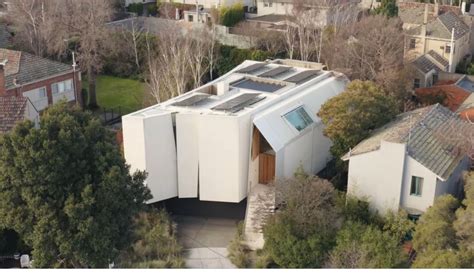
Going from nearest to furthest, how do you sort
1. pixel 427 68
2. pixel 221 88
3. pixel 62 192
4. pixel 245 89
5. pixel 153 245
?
pixel 62 192 < pixel 153 245 < pixel 221 88 < pixel 245 89 < pixel 427 68

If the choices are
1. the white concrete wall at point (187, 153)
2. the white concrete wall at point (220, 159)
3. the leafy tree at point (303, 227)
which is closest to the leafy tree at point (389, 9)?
the white concrete wall at point (220, 159)

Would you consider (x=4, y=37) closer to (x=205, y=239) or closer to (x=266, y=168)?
(x=266, y=168)

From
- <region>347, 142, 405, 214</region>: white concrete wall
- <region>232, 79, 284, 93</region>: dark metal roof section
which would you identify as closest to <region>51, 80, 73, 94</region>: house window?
<region>232, 79, 284, 93</region>: dark metal roof section

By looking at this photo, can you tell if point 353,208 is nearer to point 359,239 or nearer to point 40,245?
point 359,239

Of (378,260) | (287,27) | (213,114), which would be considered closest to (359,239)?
(378,260)

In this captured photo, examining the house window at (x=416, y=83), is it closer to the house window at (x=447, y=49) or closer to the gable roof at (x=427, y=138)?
the house window at (x=447, y=49)

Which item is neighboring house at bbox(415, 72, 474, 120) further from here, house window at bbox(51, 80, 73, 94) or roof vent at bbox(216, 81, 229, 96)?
house window at bbox(51, 80, 73, 94)

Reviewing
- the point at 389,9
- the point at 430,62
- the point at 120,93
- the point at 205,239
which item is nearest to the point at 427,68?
the point at 430,62
